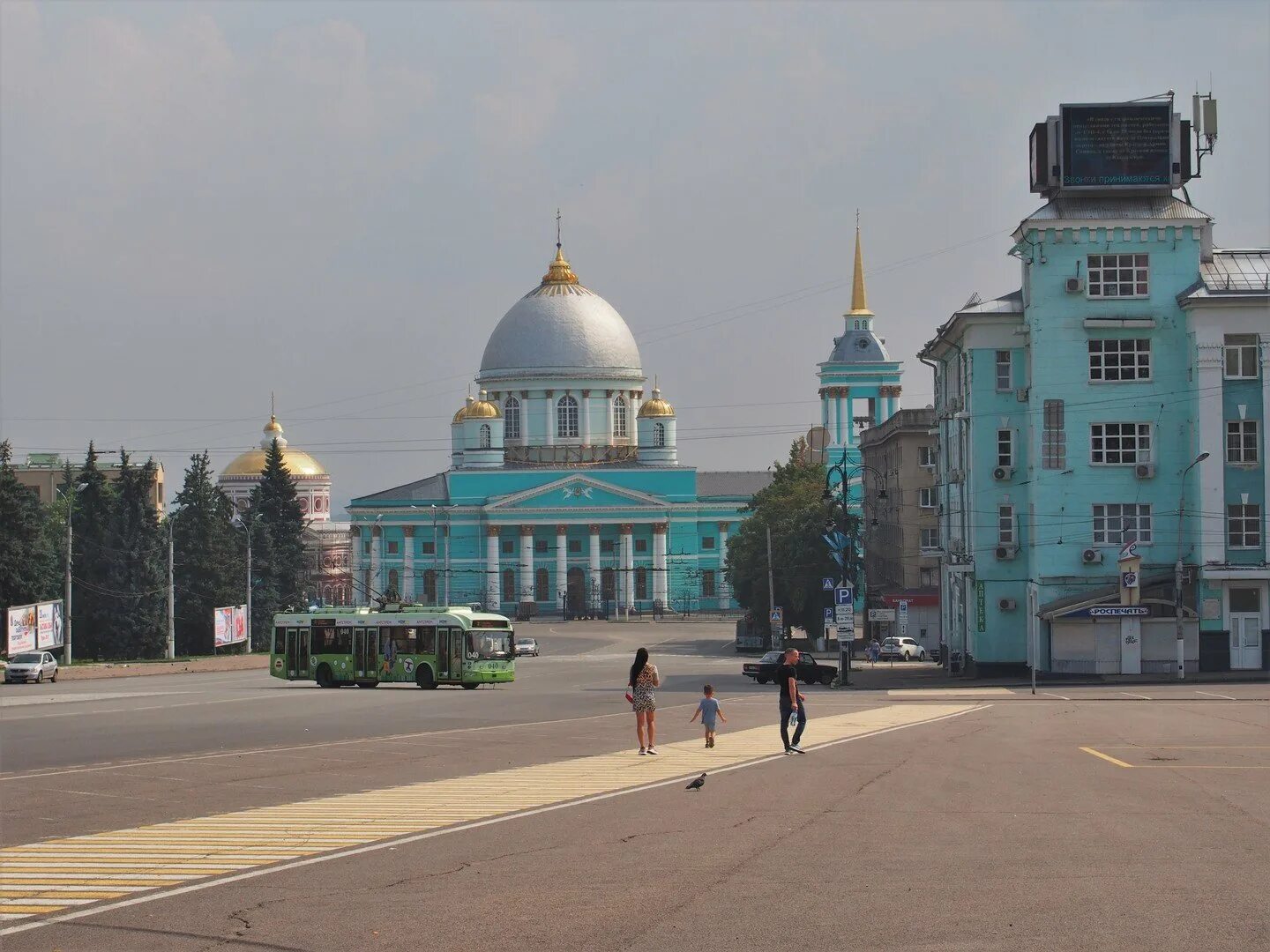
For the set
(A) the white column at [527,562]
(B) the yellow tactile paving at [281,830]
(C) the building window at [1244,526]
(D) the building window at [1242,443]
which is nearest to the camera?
(B) the yellow tactile paving at [281,830]

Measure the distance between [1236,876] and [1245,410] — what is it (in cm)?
4410

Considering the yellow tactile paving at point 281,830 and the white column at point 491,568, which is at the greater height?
the white column at point 491,568

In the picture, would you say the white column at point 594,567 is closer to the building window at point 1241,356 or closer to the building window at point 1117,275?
the building window at point 1117,275

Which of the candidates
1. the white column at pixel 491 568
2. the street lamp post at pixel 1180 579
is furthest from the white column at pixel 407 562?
the street lamp post at pixel 1180 579

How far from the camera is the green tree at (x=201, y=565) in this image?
93188 mm

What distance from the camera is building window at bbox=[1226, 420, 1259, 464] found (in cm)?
5597

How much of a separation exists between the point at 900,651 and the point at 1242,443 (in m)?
21.6

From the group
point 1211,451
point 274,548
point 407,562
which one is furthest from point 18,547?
point 407,562

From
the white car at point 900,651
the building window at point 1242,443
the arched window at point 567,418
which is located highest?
the arched window at point 567,418

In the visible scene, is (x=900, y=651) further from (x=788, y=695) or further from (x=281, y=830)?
(x=281, y=830)

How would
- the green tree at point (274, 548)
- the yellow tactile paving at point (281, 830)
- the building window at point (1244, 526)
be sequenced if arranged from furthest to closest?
the green tree at point (274, 548), the building window at point (1244, 526), the yellow tactile paving at point (281, 830)

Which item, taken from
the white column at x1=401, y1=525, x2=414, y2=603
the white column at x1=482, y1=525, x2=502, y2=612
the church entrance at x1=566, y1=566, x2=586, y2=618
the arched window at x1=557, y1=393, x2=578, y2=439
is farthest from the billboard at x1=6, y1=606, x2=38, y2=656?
the arched window at x1=557, y1=393, x2=578, y2=439

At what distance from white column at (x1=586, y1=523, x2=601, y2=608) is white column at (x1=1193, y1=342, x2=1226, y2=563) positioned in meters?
79.6

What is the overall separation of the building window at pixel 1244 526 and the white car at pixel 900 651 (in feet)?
66.4
